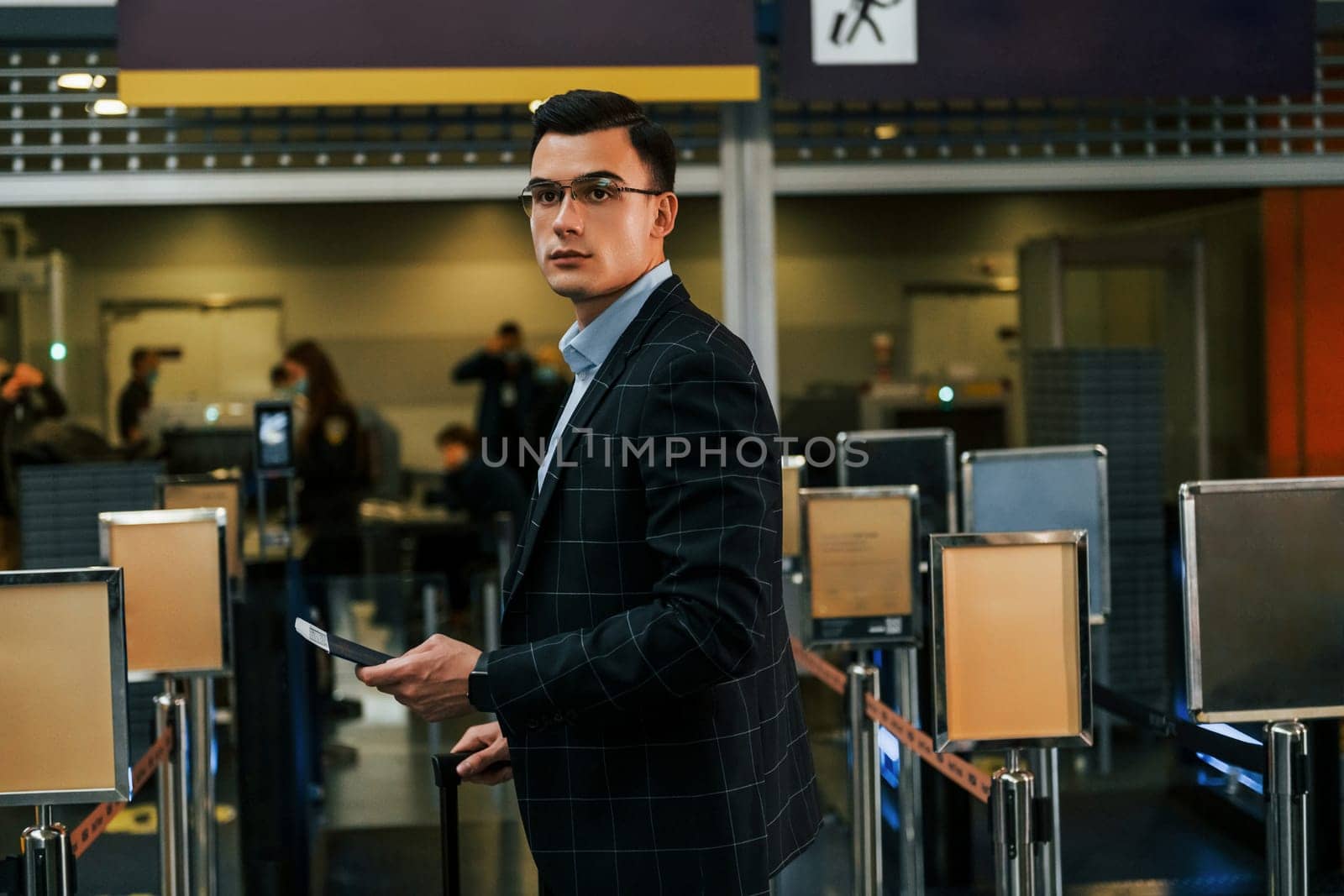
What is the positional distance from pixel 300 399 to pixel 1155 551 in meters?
4.36

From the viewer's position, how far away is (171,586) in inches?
127

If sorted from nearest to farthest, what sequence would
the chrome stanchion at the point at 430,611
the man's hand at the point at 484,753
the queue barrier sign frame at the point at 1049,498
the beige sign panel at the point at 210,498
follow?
the man's hand at the point at 484,753 < the queue barrier sign frame at the point at 1049,498 < the beige sign panel at the point at 210,498 < the chrome stanchion at the point at 430,611

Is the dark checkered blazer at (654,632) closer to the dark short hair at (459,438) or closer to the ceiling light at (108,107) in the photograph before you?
the ceiling light at (108,107)

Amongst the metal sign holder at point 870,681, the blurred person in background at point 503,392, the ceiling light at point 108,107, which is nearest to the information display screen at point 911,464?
the metal sign holder at point 870,681

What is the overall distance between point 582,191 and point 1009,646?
1.14 meters

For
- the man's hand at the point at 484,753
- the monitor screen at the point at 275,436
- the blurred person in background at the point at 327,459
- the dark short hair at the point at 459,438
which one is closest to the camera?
the man's hand at the point at 484,753

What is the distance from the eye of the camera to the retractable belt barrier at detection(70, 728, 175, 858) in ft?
8.76

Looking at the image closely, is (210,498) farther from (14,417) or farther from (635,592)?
(635,592)

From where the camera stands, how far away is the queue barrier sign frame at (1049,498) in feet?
13.3

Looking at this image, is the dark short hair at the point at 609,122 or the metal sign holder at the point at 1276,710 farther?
the metal sign holder at the point at 1276,710

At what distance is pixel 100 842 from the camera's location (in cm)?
466

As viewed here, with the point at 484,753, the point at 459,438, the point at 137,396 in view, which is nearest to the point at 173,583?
the point at 484,753

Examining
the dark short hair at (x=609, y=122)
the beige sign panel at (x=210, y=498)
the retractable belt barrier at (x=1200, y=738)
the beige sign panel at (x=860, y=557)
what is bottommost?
the retractable belt barrier at (x=1200, y=738)

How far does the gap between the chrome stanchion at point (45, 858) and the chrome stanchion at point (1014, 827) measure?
4.98 feet
